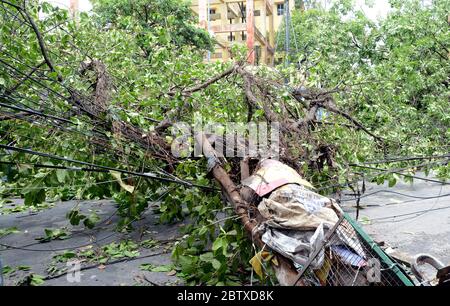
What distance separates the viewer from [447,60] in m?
9.85

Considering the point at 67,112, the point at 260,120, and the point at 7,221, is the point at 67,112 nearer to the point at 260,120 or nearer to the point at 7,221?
the point at 260,120

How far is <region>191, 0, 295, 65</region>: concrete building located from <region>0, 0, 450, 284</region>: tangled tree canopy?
12939mm

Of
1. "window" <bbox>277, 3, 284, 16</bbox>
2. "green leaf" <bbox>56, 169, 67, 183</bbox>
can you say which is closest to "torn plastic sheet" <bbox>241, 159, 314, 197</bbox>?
"green leaf" <bbox>56, 169, 67, 183</bbox>

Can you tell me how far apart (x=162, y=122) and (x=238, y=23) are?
61.3 ft

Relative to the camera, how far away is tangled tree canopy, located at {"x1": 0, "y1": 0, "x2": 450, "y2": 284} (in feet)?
12.9

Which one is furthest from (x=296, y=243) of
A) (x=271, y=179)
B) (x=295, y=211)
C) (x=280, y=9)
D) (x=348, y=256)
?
(x=280, y=9)

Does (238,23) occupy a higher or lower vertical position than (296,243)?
higher

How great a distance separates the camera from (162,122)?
14.4 feet

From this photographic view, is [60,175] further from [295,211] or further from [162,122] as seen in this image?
[295,211]

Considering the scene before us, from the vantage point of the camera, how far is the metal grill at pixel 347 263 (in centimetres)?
259

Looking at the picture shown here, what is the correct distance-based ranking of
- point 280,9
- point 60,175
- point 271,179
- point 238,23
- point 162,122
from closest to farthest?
point 271,179 → point 60,175 → point 162,122 → point 238,23 → point 280,9

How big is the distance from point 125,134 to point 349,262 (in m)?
2.41

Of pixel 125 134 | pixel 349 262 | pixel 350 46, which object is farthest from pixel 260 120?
pixel 350 46

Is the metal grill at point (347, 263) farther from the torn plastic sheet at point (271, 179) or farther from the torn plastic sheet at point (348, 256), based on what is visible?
the torn plastic sheet at point (271, 179)
